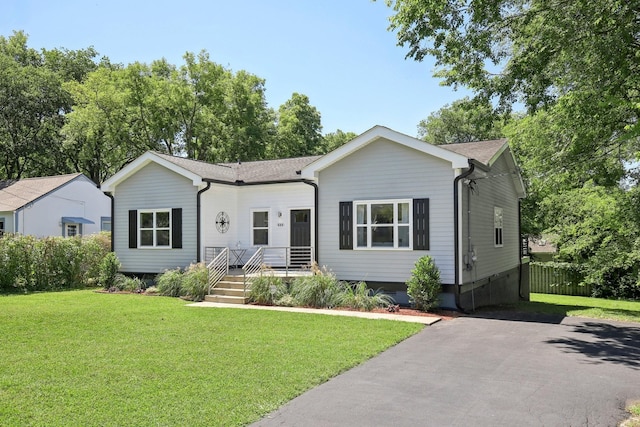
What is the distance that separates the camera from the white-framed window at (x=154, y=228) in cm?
1638

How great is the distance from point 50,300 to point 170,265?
3814 millimetres

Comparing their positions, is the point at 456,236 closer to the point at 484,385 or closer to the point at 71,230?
the point at 484,385

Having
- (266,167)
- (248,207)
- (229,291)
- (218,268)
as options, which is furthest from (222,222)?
(229,291)

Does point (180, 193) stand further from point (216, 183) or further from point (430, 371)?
point (430, 371)

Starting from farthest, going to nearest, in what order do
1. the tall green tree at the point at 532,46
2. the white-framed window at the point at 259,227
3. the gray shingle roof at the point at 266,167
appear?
1. the white-framed window at the point at 259,227
2. the gray shingle roof at the point at 266,167
3. the tall green tree at the point at 532,46

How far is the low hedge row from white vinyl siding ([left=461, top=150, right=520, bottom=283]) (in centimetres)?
1373

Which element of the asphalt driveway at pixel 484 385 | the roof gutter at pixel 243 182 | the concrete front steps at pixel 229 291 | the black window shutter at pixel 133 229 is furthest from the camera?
the black window shutter at pixel 133 229

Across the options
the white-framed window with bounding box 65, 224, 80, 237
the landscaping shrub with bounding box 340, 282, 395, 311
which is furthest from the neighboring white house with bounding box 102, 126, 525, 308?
the white-framed window with bounding box 65, 224, 80, 237

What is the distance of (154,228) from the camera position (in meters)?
16.6

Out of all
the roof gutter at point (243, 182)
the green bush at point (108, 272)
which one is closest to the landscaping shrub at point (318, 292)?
the roof gutter at point (243, 182)

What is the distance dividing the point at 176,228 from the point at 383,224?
722 centimetres

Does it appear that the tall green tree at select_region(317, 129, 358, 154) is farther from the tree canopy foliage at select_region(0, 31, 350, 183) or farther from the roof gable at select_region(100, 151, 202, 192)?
the roof gable at select_region(100, 151, 202, 192)

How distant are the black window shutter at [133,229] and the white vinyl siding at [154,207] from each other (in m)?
0.15

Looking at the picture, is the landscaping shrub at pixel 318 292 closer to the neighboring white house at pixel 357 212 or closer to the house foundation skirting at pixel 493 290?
the neighboring white house at pixel 357 212
